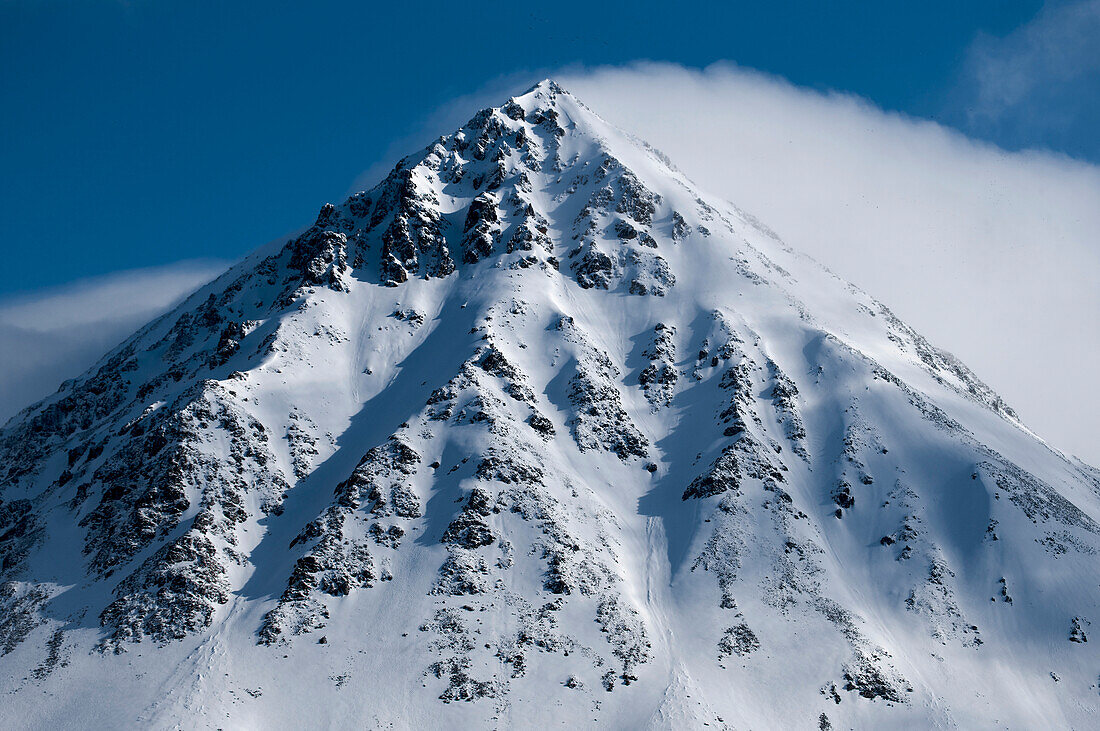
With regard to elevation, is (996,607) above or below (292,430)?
below

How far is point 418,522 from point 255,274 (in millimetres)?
101636

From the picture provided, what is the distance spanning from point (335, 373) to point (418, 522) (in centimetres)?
4129

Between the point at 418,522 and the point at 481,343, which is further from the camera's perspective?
the point at 481,343

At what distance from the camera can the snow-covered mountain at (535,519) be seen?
276ft

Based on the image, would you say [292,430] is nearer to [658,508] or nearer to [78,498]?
[78,498]

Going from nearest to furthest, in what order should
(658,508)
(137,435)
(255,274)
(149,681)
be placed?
(149,681) → (658,508) → (137,435) → (255,274)

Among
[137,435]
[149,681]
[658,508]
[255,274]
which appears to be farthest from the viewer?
[255,274]

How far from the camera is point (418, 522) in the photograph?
102625mm

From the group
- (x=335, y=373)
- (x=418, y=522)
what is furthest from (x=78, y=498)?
(x=418, y=522)

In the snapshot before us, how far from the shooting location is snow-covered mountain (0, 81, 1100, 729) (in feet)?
276

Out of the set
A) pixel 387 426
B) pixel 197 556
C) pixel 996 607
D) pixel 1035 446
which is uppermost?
pixel 387 426

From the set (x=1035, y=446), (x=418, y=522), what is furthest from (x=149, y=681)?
(x=1035, y=446)

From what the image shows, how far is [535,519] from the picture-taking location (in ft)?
338

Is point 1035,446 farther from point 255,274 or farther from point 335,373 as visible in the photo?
point 255,274
